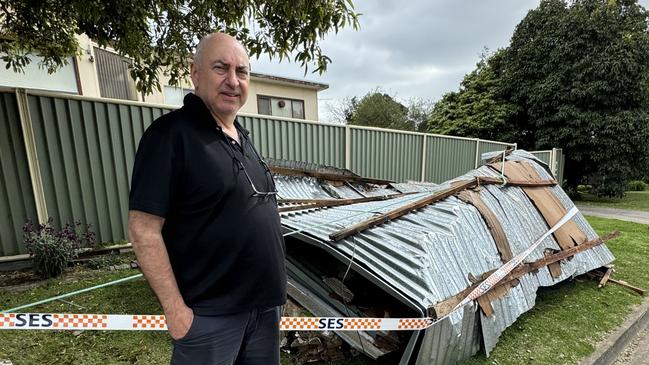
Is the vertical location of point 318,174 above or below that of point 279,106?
below

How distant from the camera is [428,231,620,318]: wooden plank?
80.3 inches

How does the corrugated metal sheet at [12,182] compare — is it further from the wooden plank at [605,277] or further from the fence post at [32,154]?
the wooden plank at [605,277]

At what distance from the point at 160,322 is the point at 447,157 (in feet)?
28.1

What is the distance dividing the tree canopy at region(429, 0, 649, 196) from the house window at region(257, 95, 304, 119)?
29.2 feet

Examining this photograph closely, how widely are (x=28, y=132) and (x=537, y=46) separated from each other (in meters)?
17.5

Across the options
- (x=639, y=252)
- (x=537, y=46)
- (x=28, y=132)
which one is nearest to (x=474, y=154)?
(x=639, y=252)

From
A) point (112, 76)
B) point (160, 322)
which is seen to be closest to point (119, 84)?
point (112, 76)

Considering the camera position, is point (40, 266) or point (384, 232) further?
point (40, 266)

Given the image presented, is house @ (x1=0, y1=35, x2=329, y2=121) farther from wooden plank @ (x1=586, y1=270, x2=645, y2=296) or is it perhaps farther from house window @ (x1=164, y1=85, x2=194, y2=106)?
wooden plank @ (x1=586, y1=270, x2=645, y2=296)

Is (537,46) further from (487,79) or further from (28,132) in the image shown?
(28,132)

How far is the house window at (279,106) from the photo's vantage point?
38.4ft

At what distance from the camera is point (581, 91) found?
39.5 feet

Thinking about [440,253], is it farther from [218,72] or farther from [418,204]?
[218,72]

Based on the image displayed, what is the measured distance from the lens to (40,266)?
3473mm
